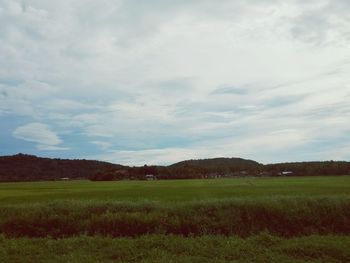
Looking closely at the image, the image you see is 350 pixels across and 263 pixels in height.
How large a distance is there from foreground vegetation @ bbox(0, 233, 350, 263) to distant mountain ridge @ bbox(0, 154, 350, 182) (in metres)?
77.0

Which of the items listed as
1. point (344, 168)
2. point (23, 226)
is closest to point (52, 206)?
point (23, 226)

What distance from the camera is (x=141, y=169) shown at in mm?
110312

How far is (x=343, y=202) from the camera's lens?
78.7ft

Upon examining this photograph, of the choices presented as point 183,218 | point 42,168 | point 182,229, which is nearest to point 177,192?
point 183,218

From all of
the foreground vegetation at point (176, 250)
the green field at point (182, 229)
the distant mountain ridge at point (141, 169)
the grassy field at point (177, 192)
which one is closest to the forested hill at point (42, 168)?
the distant mountain ridge at point (141, 169)

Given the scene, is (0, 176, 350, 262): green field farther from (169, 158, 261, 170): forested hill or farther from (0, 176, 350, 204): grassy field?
(169, 158, 261, 170): forested hill

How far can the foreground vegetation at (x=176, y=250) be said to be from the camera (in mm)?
14266

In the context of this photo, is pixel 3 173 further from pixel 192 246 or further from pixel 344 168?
pixel 192 246

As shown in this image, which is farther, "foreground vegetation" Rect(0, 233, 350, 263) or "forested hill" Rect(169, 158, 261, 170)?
"forested hill" Rect(169, 158, 261, 170)

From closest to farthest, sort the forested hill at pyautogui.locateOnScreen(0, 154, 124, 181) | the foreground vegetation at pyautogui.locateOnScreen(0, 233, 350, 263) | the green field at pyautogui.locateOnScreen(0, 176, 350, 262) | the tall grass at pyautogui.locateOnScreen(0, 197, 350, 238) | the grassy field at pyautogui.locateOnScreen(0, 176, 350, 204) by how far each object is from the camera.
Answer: the foreground vegetation at pyautogui.locateOnScreen(0, 233, 350, 263) → the green field at pyautogui.locateOnScreen(0, 176, 350, 262) → the tall grass at pyautogui.locateOnScreen(0, 197, 350, 238) → the grassy field at pyautogui.locateOnScreen(0, 176, 350, 204) → the forested hill at pyautogui.locateOnScreen(0, 154, 124, 181)

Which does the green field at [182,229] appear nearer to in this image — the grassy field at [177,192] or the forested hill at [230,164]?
the grassy field at [177,192]

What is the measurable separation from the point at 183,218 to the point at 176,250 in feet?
21.4

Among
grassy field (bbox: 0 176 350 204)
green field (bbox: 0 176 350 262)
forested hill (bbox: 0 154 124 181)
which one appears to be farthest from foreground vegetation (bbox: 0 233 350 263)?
forested hill (bbox: 0 154 124 181)

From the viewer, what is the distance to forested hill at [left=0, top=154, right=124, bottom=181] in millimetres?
89875
